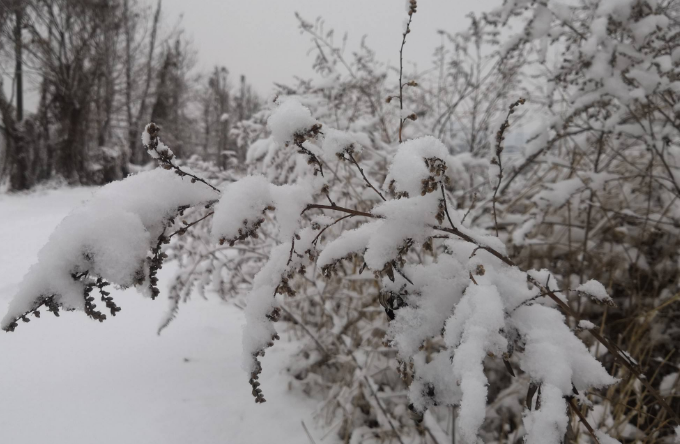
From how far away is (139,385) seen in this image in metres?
1.93

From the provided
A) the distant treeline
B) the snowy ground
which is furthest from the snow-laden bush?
the distant treeline

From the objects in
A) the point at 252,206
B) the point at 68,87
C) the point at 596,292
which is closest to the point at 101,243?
the point at 252,206

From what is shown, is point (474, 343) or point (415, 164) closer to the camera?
point (474, 343)

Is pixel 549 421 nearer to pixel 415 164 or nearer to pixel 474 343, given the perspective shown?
pixel 474 343

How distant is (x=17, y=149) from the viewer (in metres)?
9.98

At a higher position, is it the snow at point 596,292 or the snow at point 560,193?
the snow at point 560,193

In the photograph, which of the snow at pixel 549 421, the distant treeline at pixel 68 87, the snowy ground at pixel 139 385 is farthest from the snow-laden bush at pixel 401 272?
the distant treeline at pixel 68 87

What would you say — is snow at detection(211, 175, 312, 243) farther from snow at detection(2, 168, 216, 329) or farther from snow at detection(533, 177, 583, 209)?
snow at detection(533, 177, 583, 209)

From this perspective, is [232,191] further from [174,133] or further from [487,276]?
[174,133]

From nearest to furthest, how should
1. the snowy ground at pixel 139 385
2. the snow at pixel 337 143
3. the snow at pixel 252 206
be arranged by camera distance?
1. the snow at pixel 252 206
2. the snow at pixel 337 143
3. the snowy ground at pixel 139 385

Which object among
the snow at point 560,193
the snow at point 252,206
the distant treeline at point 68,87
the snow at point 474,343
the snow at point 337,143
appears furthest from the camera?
the distant treeline at point 68,87

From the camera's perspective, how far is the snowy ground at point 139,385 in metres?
1.62

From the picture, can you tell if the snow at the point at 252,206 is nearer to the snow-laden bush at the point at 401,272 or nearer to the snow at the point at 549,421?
the snow-laden bush at the point at 401,272

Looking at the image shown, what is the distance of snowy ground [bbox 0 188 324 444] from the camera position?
1.62 m
